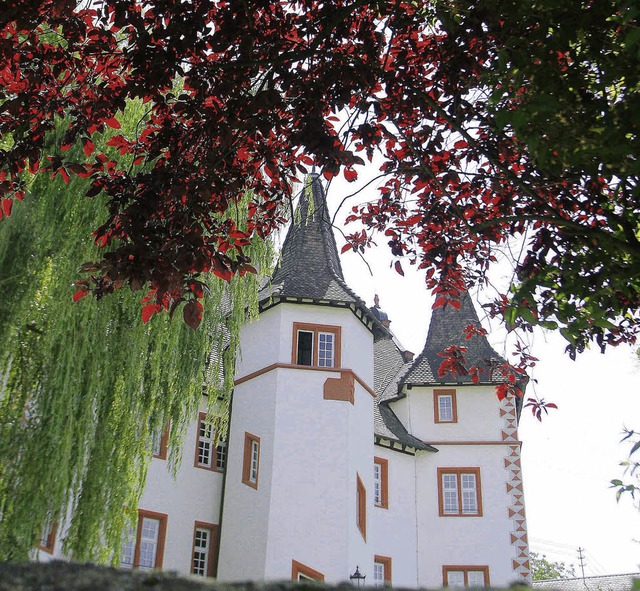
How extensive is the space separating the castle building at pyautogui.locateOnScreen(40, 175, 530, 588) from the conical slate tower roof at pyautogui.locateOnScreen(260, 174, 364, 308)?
45 millimetres

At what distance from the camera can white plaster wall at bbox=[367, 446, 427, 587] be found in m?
23.8

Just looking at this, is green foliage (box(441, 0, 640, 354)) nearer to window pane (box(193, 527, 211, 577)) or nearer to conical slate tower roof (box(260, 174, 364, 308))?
conical slate tower roof (box(260, 174, 364, 308))

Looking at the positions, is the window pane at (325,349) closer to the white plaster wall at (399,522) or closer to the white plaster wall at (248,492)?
the white plaster wall at (248,492)

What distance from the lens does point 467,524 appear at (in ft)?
82.7

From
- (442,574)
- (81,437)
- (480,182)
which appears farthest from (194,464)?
(480,182)

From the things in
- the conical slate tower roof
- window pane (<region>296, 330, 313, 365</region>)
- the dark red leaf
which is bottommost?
the dark red leaf

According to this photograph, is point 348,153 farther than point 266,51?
No

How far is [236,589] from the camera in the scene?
6.20ft

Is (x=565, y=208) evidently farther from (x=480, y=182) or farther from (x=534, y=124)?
(x=534, y=124)

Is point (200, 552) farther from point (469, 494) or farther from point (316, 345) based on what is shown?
point (469, 494)

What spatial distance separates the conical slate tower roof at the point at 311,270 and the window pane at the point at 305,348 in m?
0.96

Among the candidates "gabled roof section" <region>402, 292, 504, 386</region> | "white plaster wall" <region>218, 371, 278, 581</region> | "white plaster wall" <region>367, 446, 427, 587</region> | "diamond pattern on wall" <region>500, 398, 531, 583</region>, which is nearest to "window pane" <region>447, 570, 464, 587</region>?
"white plaster wall" <region>367, 446, 427, 587</region>

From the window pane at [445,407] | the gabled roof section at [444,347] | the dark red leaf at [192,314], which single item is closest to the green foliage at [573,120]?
the dark red leaf at [192,314]

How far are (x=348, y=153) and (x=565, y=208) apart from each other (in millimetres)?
2049
